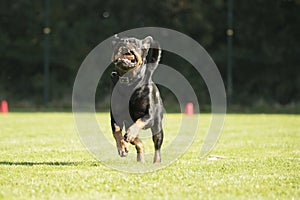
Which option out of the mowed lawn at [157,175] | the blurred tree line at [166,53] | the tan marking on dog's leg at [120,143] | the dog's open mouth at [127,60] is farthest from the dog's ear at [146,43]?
the blurred tree line at [166,53]

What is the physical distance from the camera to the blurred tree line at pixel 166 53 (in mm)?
31047

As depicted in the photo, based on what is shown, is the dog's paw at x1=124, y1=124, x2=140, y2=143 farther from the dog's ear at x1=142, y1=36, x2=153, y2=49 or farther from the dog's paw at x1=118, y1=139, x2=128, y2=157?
the dog's ear at x1=142, y1=36, x2=153, y2=49

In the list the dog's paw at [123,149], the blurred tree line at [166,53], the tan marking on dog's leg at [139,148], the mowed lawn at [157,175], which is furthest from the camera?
the blurred tree line at [166,53]

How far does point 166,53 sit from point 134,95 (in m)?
24.0

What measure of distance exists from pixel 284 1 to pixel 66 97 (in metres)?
12.8

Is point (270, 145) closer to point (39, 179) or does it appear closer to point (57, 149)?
point (57, 149)

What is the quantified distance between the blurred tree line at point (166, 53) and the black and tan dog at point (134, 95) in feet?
74.3

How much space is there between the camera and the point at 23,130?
15.6 metres

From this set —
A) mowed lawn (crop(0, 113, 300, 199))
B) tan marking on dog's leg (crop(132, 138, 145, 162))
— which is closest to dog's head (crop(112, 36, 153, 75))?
tan marking on dog's leg (crop(132, 138, 145, 162))

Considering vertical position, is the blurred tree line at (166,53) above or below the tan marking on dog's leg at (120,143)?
above

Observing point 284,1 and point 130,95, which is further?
point 284,1

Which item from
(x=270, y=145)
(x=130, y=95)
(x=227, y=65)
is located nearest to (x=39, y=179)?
(x=130, y=95)

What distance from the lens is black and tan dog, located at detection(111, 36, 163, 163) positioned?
7.29m

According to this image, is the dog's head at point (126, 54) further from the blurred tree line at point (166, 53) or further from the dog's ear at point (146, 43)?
the blurred tree line at point (166, 53)
